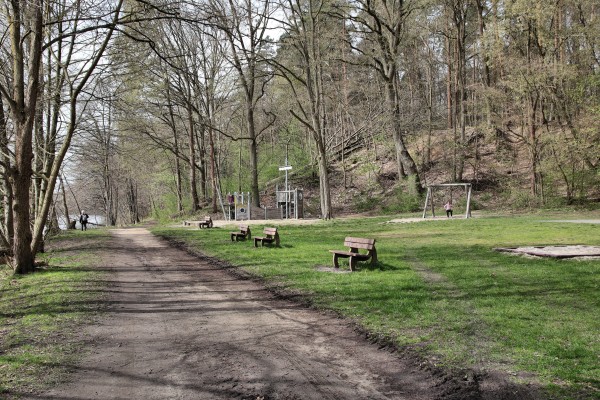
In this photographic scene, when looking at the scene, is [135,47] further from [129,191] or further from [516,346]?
[129,191]

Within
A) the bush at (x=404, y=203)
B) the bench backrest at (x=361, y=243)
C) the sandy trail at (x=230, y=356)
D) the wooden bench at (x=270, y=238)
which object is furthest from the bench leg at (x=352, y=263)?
the bush at (x=404, y=203)

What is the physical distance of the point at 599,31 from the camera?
22219 mm

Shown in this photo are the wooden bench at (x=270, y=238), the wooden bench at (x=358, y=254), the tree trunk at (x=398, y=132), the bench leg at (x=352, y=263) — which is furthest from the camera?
the tree trunk at (x=398, y=132)

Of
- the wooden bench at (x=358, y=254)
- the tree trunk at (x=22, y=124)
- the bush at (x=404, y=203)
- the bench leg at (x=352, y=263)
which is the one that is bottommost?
the bench leg at (x=352, y=263)

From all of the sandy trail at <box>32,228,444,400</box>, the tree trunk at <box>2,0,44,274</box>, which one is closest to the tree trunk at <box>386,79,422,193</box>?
the tree trunk at <box>2,0,44,274</box>

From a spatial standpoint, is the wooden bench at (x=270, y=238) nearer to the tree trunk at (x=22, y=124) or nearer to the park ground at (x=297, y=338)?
the park ground at (x=297, y=338)

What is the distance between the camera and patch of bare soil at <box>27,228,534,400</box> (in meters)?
3.97

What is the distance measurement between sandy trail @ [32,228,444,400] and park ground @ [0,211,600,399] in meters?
0.02

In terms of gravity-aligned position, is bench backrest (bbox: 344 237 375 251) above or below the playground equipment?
below

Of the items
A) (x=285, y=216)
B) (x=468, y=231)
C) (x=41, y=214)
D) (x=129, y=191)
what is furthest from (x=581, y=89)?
(x=129, y=191)

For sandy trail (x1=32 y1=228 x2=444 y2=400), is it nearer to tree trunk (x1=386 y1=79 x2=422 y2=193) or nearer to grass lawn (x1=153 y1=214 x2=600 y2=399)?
grass lawn (x1=153 y1=214 x2=600 y2=399)

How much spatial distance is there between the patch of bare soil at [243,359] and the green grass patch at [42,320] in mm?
265

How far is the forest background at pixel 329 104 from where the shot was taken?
12.6 meters

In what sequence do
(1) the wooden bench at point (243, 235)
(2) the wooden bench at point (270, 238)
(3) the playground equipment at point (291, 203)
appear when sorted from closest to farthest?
1. (2) the wooden bench at point (270, 238)
2. (1) the wooden bench at point (243, 235)
3. (3) the playground equipment at point (291, 203)
